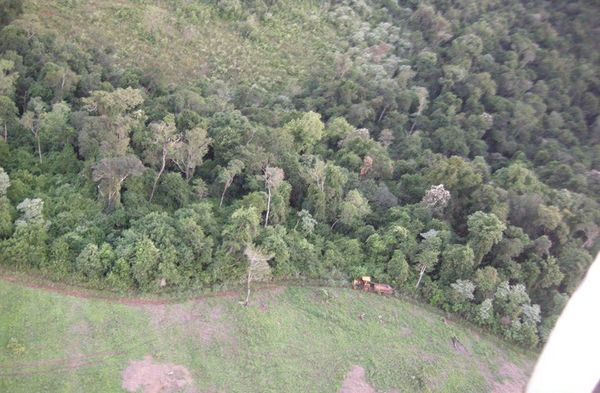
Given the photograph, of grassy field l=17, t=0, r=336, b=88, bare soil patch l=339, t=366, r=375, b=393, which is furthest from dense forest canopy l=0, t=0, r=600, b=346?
bare soil patch l=339, t=366, r=375, b=393

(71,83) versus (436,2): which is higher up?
(436,2)

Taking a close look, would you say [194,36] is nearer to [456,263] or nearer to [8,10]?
[8,10]

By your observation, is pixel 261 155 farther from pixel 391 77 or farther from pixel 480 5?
pixel 480 5

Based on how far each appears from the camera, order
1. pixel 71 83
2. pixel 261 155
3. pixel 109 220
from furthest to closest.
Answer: pixel 71 83 → pixel 261 155 → pixel 109 220

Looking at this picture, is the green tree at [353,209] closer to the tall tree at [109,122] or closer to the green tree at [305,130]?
the green tree at [305,130]

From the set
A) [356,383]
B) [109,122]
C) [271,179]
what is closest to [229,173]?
[271,179]

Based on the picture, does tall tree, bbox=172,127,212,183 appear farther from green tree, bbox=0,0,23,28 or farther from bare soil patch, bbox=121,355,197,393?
green tree, bbox=0,0,23,28

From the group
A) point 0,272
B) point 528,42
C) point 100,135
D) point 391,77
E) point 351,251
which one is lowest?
point 0,272

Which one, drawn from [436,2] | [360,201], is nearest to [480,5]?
[436,2]
